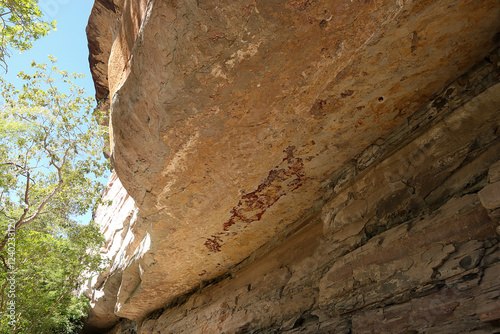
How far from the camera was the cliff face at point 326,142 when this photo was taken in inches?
90.1

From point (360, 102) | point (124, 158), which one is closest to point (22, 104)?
point (124, 158)

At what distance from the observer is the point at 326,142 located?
3262 millimetres

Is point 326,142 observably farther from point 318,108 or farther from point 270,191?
point 270,191

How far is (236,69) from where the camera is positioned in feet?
8.45

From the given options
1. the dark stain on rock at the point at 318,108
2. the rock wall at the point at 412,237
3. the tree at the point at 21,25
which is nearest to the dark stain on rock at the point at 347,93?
the dark stain on rock at the point at 318,108

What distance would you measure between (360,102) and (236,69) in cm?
115

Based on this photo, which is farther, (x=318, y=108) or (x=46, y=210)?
(x=46, y=210)

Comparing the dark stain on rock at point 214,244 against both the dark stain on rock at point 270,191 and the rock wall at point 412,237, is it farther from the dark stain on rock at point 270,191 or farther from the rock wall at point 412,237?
the rock wall at point 412,237

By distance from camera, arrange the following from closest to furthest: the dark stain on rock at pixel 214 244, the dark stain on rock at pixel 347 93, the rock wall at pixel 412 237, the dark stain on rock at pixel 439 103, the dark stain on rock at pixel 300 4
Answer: the rock wall at pixel 412 237 < the dark stain on rock at pixel 300 4 < the dark stain on rock at pixel 439 103 < the dark stain on rock at pixel 347 93 < the dark stain on rock at pixel 214 244

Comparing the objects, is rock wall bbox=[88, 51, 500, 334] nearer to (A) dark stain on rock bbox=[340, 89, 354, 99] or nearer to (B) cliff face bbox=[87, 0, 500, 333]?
(B) cliff face bbox=[87, 0, 500, 333]

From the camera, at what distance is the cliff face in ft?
7.51

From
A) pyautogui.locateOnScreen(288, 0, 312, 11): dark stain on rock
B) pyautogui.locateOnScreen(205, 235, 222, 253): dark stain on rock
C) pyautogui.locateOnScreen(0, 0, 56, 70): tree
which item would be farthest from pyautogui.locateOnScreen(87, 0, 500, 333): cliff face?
pyautogui.locateOnScreen(0, 0, 56, 70): tree

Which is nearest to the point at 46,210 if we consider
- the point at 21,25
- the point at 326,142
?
the point at 21,25

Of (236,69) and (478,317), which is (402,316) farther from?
(236,69)
